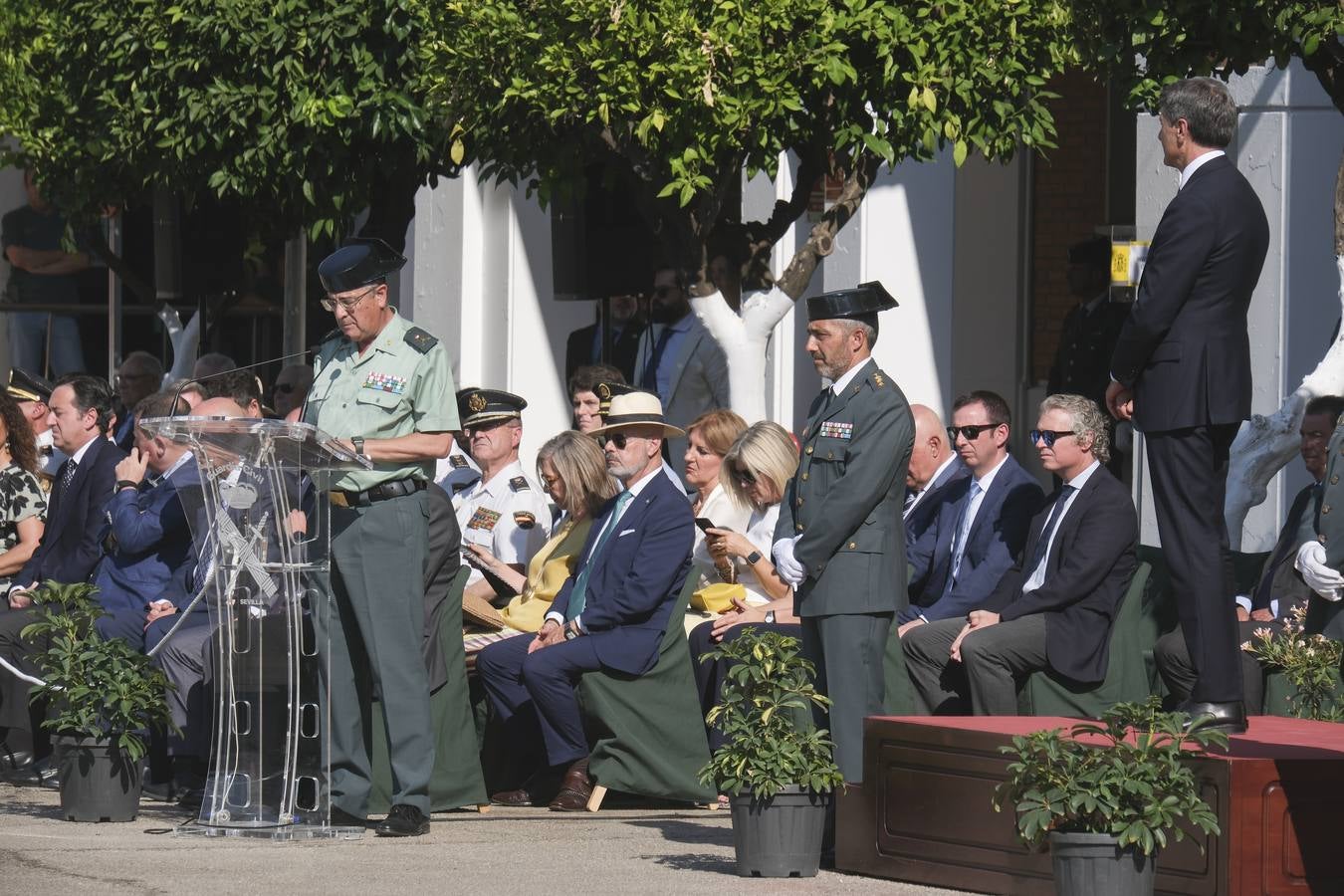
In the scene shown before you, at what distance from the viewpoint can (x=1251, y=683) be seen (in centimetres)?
873

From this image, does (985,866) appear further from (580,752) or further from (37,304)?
(37,304)

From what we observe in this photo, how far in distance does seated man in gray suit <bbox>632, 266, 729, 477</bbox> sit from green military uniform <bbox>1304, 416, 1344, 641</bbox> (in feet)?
17.6

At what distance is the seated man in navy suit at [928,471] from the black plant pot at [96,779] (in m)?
3.39

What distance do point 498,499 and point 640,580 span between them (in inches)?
72.0

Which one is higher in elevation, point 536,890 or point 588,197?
point 588,197

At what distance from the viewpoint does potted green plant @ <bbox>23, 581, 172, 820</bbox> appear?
8883mm

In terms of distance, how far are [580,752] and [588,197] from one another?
7556mm

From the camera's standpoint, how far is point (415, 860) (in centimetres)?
801

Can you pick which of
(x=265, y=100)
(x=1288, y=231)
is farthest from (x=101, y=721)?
(x=1288, y=231)

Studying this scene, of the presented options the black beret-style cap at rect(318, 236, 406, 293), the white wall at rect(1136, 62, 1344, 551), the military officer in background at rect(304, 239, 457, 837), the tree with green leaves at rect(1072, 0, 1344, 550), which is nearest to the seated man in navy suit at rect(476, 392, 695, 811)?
the military officer in background at rect(304, 239, 457, 837)

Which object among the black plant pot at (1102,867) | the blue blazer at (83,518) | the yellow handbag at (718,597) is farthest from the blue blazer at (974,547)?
the blue blazer at (83,518)

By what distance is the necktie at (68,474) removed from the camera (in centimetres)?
1070

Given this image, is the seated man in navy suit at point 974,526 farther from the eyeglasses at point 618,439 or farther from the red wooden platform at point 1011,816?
the red wooden platform at point 1011,816

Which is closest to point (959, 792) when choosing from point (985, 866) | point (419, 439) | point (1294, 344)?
point (985, 866)
